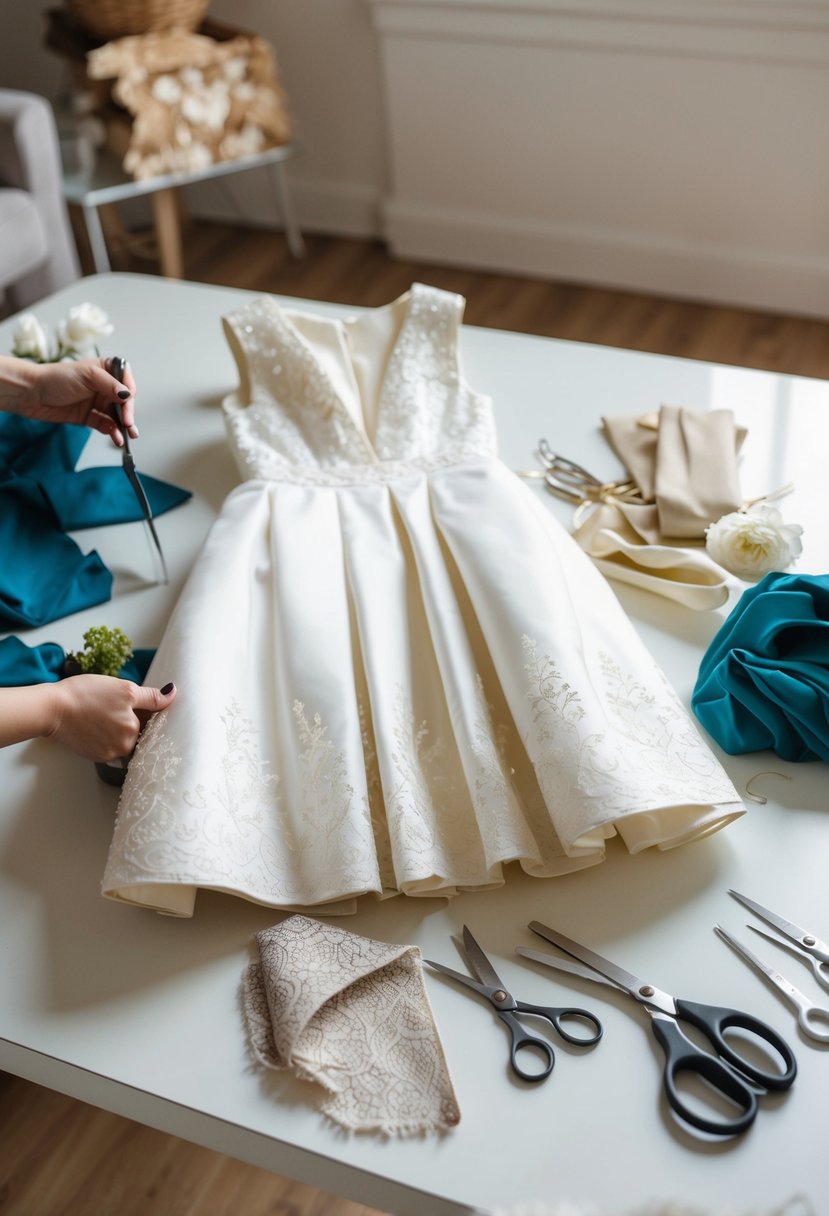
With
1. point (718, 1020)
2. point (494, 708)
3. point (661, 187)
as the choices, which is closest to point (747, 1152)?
point (718, 1020)

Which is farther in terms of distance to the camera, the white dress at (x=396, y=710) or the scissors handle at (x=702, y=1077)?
the white dress at (x=396, y=710)

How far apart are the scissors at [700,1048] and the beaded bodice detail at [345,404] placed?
2.27ft

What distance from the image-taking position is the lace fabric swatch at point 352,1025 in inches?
31.3

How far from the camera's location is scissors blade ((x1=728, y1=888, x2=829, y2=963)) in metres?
0.88

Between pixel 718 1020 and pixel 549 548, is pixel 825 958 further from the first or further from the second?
pixel 549 548

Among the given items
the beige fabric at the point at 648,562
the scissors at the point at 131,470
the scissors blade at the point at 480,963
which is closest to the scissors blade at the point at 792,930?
the scissors blade at the point at 480,963

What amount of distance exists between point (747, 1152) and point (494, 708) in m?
0.44

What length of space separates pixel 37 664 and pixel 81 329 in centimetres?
64

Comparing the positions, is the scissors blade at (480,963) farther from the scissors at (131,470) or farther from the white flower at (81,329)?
the white flower at (81,329)

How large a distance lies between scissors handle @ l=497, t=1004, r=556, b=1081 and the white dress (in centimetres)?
13

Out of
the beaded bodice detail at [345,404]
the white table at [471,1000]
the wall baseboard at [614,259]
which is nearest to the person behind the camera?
the white table at [471,1000]

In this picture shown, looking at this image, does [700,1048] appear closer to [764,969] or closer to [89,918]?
[764,969]

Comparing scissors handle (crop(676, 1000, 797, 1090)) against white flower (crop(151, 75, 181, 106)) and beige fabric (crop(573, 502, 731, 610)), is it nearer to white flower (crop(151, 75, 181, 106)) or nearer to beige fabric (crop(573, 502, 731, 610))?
beige fabric (crop(573, 502, 731, 610))

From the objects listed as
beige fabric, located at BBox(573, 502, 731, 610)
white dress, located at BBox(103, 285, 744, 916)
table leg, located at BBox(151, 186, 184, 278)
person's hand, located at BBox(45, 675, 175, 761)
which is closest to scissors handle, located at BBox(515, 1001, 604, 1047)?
white dress, located at BBox(103, 285, 744, 916)
